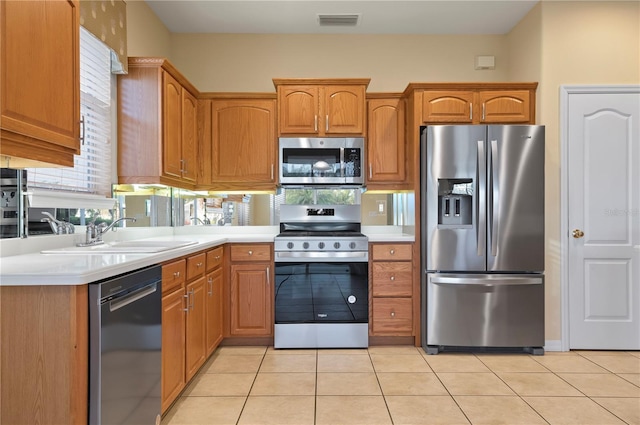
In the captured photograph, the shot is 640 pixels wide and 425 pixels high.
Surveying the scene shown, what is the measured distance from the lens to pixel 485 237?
3.13 meters

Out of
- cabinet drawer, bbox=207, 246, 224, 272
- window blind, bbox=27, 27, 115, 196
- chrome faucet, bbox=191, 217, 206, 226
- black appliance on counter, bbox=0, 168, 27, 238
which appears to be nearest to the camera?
black appliance on counter, bbox=0, 168, 27, 238

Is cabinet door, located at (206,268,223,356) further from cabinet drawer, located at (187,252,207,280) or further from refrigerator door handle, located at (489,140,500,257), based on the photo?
refrigerator door handle, located at (489,140,500,257)

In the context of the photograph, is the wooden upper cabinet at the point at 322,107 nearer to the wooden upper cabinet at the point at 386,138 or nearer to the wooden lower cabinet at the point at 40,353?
the wooden upper cabinet at the point at 386,138

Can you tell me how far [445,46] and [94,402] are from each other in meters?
4.06

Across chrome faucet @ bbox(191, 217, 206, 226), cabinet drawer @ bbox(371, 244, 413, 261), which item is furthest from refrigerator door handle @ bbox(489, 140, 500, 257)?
chrome faucet @ bbox(191, 217, 206, 226)

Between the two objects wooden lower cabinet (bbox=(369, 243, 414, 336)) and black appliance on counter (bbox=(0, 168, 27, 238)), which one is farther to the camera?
wooden lower cabinet (bbox=(369, 243, 414, 336))

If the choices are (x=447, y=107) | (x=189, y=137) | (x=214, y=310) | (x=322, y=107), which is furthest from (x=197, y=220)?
(x=447, y=107)

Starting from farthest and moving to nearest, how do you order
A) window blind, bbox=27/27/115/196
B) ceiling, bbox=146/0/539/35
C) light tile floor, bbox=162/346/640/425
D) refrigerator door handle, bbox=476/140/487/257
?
ceiling, bbox=146/0/539/35 < refrigerator door handle, bbox=476/140/487/257 < window blind, bbox=27/27/115/196 < light tile floor, bbox=162/346/640/425

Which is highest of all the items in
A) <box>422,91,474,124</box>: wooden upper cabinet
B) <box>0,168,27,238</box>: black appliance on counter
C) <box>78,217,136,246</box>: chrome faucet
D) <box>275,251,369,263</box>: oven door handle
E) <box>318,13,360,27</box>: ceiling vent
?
<box>318,13,360,27</box>: ceiling vent

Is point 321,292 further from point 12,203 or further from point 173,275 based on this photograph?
point 12,203

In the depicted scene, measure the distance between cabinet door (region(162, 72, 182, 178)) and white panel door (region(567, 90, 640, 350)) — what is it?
3164 mm

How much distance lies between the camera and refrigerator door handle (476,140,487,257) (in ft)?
10.2

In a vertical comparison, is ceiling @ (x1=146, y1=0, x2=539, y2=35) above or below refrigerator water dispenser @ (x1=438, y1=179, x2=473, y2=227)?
above

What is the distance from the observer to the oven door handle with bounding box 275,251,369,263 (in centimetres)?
330
